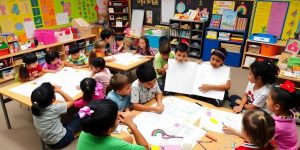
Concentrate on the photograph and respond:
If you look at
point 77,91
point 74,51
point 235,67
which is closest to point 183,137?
point 77,91

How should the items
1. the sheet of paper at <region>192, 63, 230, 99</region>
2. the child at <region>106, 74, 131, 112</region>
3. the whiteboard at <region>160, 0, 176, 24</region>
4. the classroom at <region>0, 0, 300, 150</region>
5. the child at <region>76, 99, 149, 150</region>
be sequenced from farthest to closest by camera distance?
1. the whiteboard at <region>160, 0, 176, 24</region>
2. the sheet of paper at <region>192, 63, 230, 99</region>
3. the child at <region>106, 74, 131, 112</region>
4. the classroom at <region>0, 0, 300, 150</region>
5. the child at <region>76, 99, 149, 150</region>

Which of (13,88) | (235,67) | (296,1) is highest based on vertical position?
(296,1)

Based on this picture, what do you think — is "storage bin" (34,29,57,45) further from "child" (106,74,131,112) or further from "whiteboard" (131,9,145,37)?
"child" (106,74,131,112)

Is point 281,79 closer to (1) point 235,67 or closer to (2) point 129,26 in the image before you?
(1) point 235,67

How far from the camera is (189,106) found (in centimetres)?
193

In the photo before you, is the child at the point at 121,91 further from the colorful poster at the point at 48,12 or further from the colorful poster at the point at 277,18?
the colorful poster at the point at 48,12

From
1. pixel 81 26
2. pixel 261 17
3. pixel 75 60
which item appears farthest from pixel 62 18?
pixel 261 17

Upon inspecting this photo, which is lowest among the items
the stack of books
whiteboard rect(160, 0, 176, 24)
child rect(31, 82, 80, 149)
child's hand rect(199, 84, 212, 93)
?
child rect(31, 82, 80, 149)

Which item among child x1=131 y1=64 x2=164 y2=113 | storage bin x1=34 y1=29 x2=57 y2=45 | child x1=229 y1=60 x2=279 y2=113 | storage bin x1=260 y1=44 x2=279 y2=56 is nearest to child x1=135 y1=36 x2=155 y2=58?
child x1=131 y1=64 x2=164 y2=113

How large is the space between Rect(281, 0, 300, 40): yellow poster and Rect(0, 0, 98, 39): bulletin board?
4.99 m

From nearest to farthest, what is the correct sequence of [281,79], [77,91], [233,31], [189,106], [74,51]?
[189,106] → [77,91] → [281,79] → [74,51] → [233,31]

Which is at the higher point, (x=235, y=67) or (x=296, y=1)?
(x=296, y=1)

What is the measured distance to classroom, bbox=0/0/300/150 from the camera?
1.47 metres

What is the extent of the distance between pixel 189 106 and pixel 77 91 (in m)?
1.26
